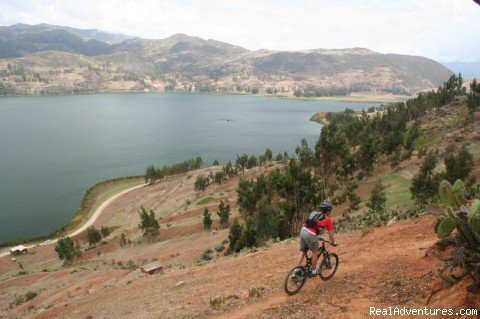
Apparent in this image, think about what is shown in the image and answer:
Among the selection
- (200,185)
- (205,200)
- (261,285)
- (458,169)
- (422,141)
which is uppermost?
(458,169)

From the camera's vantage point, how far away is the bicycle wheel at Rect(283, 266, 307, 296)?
1177 centimetres

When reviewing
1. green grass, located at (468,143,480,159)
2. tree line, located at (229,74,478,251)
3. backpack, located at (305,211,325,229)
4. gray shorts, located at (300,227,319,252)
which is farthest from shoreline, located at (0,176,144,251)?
backpack, located at (305,211,325,229)

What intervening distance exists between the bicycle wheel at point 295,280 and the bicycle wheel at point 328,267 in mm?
647

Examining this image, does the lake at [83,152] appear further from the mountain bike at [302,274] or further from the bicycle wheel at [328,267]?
the bicycle wheel at [328,267]

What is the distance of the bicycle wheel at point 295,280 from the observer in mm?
11768

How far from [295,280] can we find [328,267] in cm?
127

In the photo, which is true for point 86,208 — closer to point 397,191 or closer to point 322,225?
point 397,191

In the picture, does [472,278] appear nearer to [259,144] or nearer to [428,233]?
[428,233]

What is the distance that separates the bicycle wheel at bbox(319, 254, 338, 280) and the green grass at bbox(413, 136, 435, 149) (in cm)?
5891

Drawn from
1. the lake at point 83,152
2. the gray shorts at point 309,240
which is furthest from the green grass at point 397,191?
the lake at point 83,152

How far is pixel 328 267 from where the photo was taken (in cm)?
1223

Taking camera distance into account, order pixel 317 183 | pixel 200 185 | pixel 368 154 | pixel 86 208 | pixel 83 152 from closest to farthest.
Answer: pixel 317 183 < pixel 368 154 < pixel 200 185 < pixel 86 208 < pixel 83 152

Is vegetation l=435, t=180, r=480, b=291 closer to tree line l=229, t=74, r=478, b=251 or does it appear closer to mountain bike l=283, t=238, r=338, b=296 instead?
mountain bike l=283, t=238, r=338, b=296

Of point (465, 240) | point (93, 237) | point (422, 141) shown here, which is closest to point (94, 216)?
point (93, 237)
